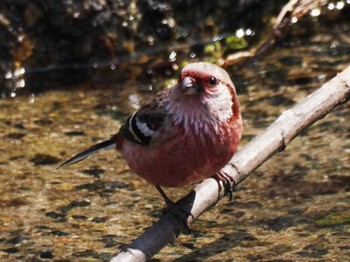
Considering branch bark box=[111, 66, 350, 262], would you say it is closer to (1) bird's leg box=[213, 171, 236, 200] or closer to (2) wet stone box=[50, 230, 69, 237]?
(1) bird's leg box=[213, 171, 236, 200]

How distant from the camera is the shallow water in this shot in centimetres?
509

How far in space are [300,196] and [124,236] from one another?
44.2 inches

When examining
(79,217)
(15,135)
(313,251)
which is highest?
(15,135)

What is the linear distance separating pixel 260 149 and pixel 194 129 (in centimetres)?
44

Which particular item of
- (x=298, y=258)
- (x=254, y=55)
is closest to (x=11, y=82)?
(x=254, y=55)

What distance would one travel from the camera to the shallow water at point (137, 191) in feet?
16.7

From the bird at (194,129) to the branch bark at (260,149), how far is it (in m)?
0.08

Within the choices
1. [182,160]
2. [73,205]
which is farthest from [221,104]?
[73,205]

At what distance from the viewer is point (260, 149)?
4.62 metres

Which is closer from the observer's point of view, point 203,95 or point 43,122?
point 203,95

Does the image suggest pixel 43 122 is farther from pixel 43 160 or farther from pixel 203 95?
pixel 203 95

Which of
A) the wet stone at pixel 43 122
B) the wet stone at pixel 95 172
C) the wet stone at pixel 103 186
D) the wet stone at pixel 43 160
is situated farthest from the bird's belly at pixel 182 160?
the wet stone at pixel 43 122

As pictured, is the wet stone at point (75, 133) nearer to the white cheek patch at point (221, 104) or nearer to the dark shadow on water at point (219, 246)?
the dark shadow on water at point (219, 246)

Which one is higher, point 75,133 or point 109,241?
point 75,133
